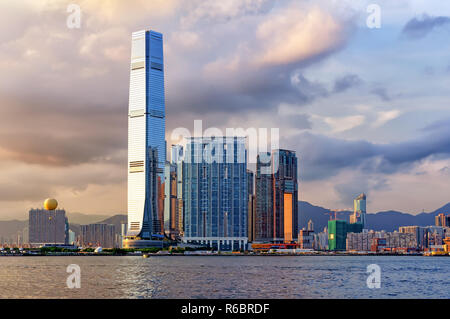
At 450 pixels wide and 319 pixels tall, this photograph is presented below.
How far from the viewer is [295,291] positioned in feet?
328

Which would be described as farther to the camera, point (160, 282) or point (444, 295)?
point (160, 282)

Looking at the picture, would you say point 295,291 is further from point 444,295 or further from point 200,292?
point 444,295

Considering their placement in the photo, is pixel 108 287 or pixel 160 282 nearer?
pixel 108 287

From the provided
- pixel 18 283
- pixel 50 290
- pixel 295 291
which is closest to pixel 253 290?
pixel 295 291

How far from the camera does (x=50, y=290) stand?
3873 inches
